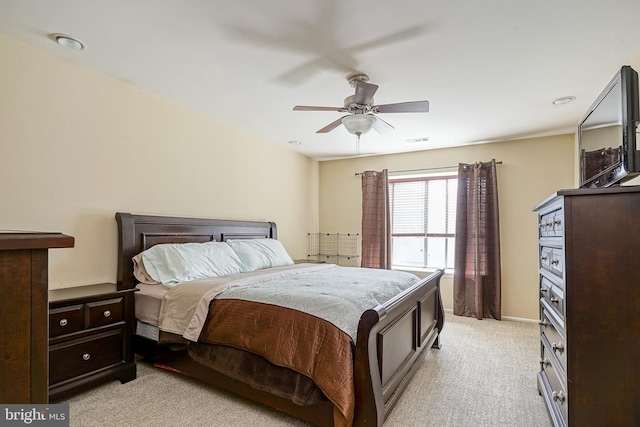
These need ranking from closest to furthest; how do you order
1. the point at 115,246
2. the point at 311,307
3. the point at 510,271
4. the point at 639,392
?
1. the point at 639,392
2. the point at 311,307
3. the point at 115,246
4. the point at 510,271

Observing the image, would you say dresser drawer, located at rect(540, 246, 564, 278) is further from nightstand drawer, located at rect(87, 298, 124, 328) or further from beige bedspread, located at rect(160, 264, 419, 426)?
nightstand drawer, located at rect(87, 298, 124, 328)

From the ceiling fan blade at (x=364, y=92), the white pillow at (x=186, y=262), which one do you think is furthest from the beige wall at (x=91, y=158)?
the ceiling fan blade at (x=364, y=92)

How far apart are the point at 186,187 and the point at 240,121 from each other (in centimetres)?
103

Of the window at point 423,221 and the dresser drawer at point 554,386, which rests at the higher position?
the window at point 423,221

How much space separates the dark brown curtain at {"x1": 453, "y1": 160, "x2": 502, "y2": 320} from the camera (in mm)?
4340

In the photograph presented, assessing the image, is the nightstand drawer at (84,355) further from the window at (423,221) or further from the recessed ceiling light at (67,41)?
the window at (423,221)

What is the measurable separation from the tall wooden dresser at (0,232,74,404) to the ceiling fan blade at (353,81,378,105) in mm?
2183

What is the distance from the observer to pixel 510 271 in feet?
14.4

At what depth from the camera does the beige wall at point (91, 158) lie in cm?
230

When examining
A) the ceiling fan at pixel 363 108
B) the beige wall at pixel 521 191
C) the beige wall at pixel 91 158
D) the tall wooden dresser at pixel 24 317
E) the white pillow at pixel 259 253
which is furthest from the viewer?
the beige wall at pixel 521 191

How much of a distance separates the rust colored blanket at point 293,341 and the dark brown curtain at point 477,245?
3260 millimetres

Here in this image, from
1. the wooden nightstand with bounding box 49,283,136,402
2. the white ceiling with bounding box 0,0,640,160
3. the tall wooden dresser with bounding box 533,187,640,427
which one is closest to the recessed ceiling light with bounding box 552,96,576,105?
the white ceiling with bounding box 0,0,640,160

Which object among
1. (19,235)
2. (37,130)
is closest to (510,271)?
(19,235)

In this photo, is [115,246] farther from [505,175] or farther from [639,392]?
[505,175]
